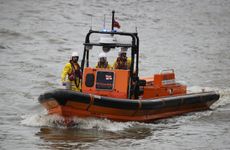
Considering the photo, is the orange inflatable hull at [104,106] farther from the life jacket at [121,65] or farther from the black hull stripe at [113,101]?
the life jacket at [121,65]

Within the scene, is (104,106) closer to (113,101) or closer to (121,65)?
(113,101)

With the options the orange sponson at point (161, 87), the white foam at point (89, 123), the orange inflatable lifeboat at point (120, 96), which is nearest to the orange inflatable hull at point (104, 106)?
the orange inflatable lifeboat at point (120, 96)

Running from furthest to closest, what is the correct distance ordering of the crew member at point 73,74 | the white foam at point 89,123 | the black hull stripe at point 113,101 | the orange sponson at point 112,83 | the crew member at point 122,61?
the crew member at point 122,61 → the crew member at point 73,74 → the orange sponson at point 112,83 → the white foam at point 89,123 → the black hull stripe at point 113,101

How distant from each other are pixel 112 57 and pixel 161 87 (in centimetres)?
869

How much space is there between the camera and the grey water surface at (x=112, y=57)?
12086mm

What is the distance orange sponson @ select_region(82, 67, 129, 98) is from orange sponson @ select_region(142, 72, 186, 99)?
1068 millimetres

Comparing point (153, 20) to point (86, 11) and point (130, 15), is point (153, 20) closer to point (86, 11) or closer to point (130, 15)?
point (130, 15)

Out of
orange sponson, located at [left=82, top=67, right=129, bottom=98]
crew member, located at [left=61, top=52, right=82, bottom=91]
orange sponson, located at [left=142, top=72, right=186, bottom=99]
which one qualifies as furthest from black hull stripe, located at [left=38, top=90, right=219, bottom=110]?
crew member, located at [left=61, top=52, right=82, bottom=91]

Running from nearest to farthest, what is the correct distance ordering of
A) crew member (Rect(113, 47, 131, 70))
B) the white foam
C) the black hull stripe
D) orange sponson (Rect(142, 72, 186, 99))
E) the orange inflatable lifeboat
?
the black hull stripe → the orange inflatable lifeboat → the white foam → crew member (Rect(113, 47, 131, 70)) → orange sponson (Rect(142, 72, 186, 99))

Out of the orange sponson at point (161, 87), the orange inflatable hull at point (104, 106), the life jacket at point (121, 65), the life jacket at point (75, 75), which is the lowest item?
the orange inflatable hull at point (104, 106)

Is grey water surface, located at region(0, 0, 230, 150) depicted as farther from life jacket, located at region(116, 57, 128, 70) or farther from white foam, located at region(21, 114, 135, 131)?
life jacket, located at region(116, 57, 128, 70)

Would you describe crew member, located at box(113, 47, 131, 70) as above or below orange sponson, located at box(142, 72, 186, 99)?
above

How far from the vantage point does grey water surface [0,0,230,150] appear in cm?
1209

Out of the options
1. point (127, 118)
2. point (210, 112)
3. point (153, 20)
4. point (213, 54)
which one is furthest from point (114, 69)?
point (153, 20)
